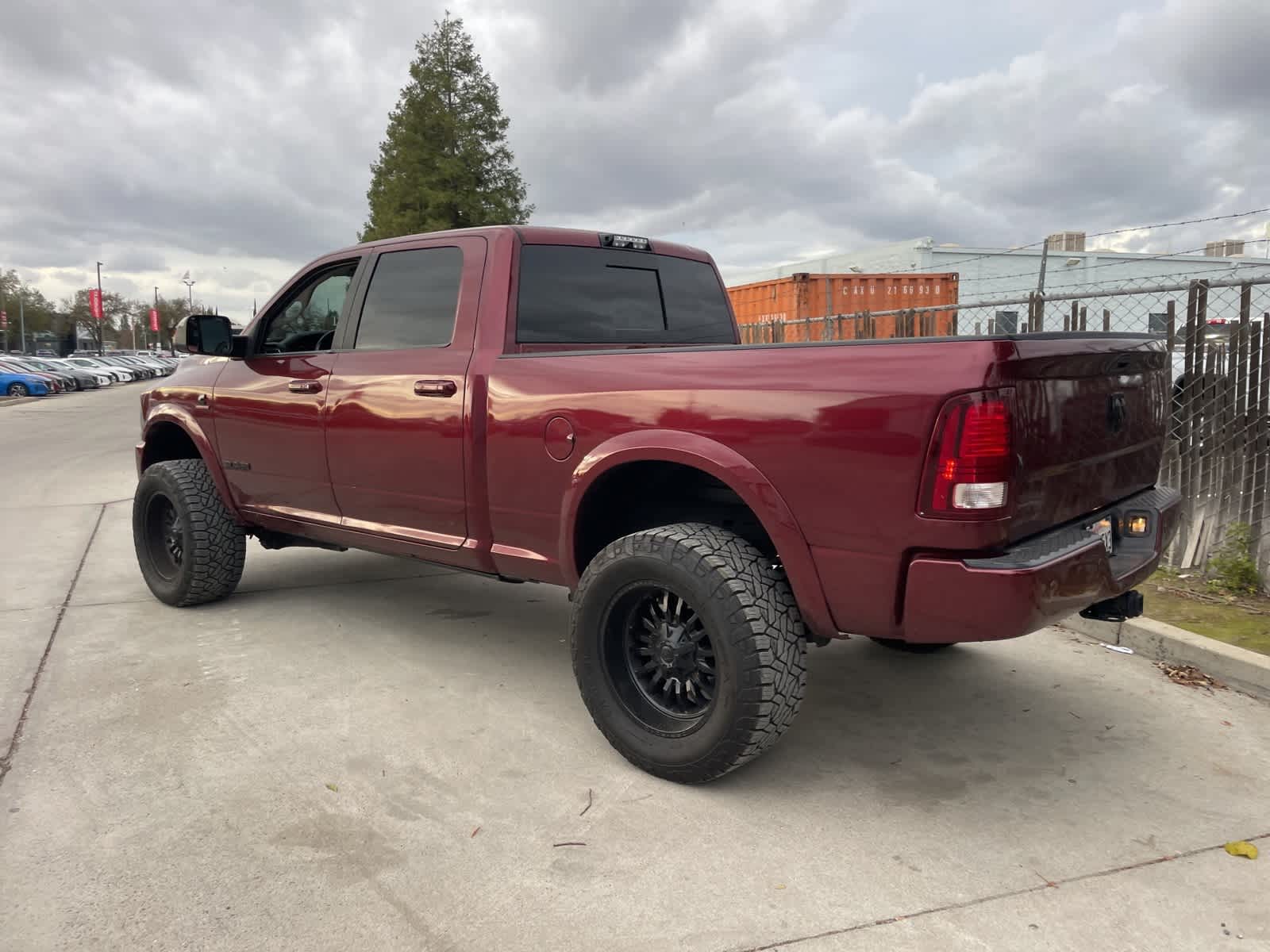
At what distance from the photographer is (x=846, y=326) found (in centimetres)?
1457

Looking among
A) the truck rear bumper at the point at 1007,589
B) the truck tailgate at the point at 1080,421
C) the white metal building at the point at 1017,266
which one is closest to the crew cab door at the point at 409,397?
the truck rear bumper at the point at 1007,589

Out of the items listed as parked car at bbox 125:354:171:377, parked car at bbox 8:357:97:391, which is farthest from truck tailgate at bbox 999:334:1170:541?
parked car at bbox 125:354:171:377

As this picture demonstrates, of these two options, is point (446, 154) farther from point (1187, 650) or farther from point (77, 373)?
point (1187, 650)

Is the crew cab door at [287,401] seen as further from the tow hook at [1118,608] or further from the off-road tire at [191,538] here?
the tow hook at [1118,608]

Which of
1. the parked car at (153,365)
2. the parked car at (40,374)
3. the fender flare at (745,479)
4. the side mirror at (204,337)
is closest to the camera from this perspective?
the fender flare at (745,479)

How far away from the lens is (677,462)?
9.79 ft

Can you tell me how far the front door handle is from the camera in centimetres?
366

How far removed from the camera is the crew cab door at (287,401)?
4.34 metres

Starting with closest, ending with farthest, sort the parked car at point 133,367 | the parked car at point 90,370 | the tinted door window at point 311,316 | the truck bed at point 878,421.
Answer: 1. the truck bed at point 878,421
2. the tinted door window at point 311,316
3. the parked car at point 90,370
4. the parked car at point 133,367

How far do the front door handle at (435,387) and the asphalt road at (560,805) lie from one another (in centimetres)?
127

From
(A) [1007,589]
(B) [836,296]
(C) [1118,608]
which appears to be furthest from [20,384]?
(A) [1007,589]

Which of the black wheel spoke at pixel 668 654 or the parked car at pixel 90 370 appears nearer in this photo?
the black wheel spoke at pixel 668 654

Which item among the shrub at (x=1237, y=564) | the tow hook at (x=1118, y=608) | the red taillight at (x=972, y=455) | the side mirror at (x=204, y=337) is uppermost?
the side mirror at (x=204, y=337)

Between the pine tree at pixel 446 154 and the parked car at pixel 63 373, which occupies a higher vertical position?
the pine tree at pixel 446 154
